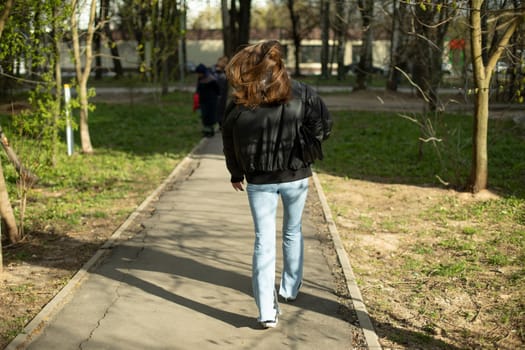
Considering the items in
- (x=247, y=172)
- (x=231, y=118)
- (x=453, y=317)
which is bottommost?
(x=453, y=317)

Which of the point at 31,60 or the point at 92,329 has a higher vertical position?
the point at 31,60

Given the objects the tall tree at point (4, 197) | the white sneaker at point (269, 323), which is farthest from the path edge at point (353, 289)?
the tall tree at point (4, 197)

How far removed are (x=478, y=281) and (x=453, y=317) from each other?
865mm

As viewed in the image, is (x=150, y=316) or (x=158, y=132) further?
(x=158, y=132)

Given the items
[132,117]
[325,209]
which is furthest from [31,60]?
[132,117]

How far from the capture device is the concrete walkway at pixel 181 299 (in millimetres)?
4262

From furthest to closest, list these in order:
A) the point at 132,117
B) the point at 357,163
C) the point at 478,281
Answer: the point at 132,117 → the point at 357,163 → the point at 478,281

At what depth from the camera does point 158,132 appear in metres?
16.3

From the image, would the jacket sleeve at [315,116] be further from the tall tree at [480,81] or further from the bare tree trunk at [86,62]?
the bare tree trunk at [86,62]

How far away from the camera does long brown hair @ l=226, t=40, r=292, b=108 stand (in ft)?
12.9

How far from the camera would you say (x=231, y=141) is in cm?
423

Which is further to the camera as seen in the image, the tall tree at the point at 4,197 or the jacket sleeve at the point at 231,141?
the tall tree at the point at 4,197

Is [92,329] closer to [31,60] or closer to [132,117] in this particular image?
[31,60]

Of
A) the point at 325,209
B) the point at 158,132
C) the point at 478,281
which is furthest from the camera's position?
the point at 158,132
